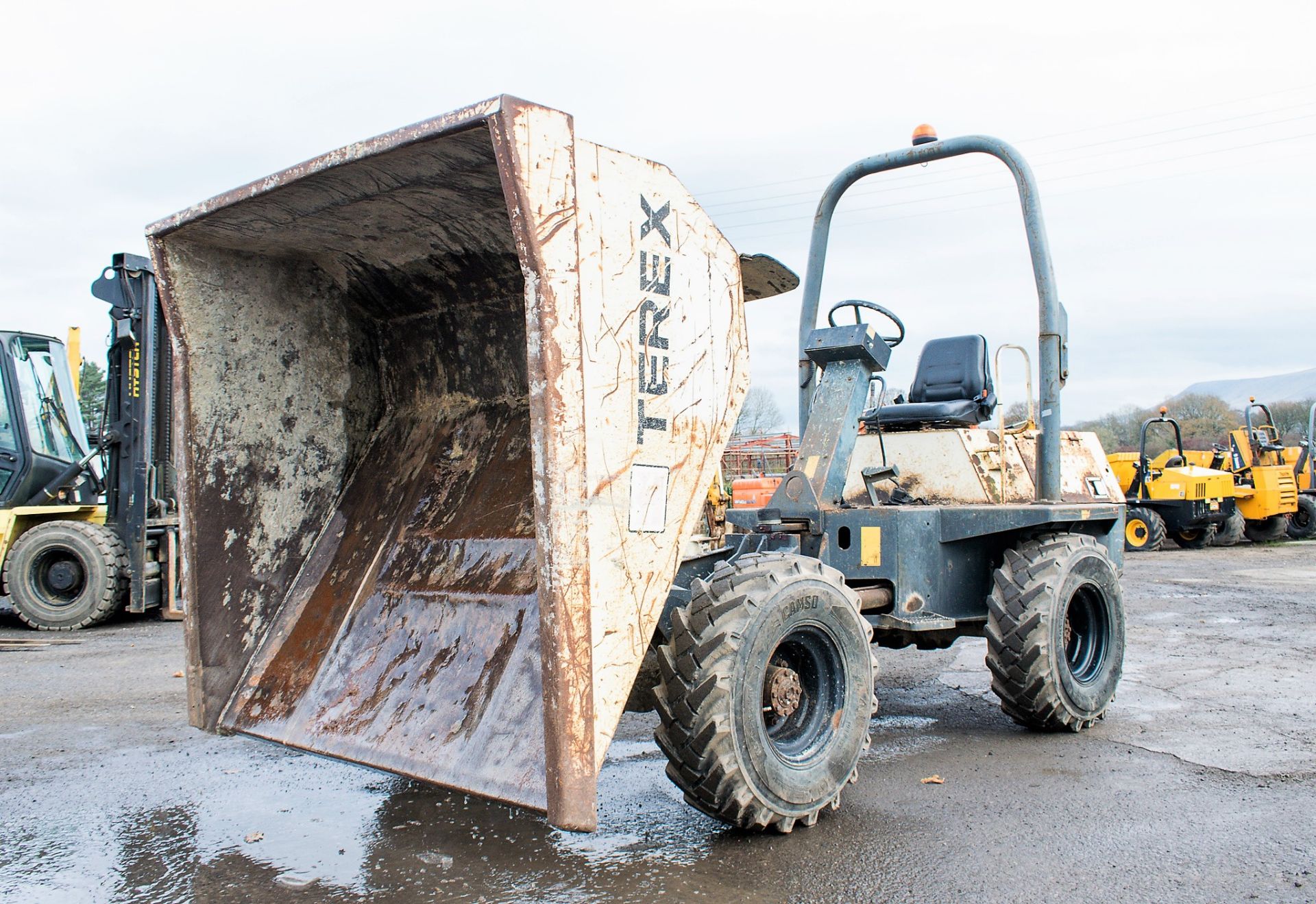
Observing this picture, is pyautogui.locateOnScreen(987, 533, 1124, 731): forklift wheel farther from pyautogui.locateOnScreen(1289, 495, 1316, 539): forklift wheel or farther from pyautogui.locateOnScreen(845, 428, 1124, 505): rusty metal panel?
pyautogui.locateOnScreen(1289, 495, 1316, 539): forklift wheel

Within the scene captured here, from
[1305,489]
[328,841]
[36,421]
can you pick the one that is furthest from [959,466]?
[1305,489]

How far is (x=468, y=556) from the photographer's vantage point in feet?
14.0

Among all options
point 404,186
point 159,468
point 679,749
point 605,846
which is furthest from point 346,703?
point 159,468

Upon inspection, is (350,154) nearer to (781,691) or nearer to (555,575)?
(555,575)

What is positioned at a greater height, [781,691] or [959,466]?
[959,466]

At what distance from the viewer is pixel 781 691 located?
12.6 feet

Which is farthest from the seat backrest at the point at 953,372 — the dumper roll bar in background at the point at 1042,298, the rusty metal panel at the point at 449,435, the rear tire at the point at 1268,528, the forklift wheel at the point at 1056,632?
the rear tire at the point at 1268,528

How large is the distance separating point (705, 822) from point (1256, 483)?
1762 cm

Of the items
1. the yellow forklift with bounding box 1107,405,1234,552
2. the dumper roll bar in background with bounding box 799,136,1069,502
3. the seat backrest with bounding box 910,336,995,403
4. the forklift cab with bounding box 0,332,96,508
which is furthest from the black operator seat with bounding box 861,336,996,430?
the yellow forklift with bounding box 1107,405,1234,552

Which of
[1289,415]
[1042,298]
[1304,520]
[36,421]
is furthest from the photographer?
[1289,415]

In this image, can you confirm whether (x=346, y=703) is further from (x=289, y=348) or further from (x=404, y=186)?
(x=404, y=186)

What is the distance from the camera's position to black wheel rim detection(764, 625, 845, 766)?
3807 millimetres

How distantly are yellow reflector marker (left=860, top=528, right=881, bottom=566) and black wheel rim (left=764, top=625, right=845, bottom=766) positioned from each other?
91cm

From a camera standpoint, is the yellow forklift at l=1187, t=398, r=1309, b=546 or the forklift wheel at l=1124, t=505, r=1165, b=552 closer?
the forklift wheel at l=1124, t=505, r=1165, b=552
